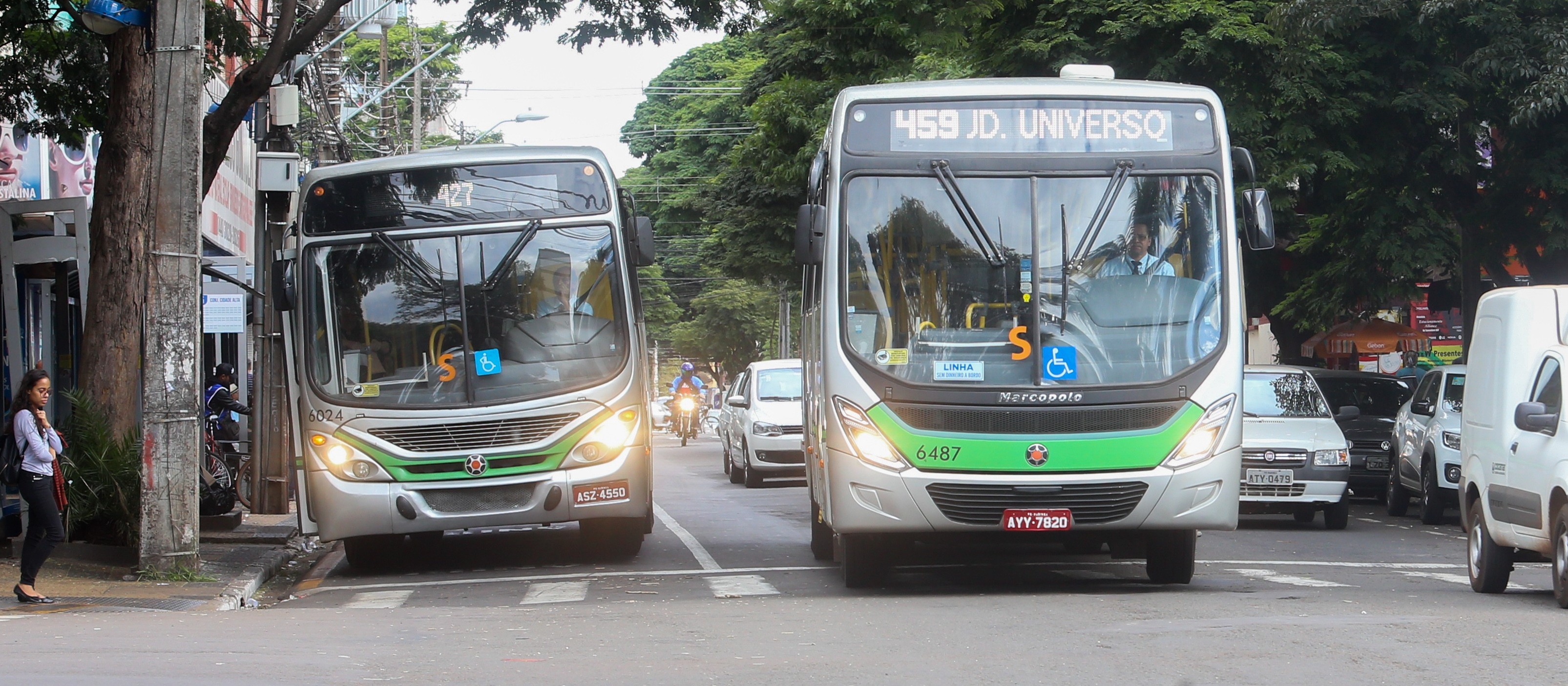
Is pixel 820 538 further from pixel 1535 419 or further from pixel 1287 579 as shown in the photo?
pixel 1535 419

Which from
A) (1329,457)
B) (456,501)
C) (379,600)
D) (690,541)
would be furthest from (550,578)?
(1329,457)

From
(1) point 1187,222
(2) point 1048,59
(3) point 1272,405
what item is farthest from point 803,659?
(2) point 1048,59

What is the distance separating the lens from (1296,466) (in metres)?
17.8

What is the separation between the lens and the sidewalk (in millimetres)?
11195

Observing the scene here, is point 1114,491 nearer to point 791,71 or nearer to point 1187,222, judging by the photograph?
point 1187,222

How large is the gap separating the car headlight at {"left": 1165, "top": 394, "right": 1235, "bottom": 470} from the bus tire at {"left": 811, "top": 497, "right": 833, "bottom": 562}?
3559 millimetres

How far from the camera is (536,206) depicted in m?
13.2

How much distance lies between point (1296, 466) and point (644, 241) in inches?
308

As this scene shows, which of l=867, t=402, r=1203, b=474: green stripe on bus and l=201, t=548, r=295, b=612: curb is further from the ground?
l=867, t=402, r=1203, b=474: green stripe on bus

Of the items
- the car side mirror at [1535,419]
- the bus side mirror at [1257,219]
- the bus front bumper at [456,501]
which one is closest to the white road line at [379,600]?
the bus front bumper at [456,501]

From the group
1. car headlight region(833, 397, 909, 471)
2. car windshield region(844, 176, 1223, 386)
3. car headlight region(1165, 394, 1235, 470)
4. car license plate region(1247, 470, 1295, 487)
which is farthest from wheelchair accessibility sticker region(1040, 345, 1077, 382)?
car license plate region(1247, 470, 1295, 487)

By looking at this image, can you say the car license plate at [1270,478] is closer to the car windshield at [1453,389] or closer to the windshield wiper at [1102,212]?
the car windshield at [1453,389]

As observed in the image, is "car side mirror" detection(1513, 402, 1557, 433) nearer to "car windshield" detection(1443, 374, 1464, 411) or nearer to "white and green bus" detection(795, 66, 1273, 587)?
"white and green bus" detection(795, 66, 1273, 587)

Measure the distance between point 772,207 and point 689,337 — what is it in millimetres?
36920
